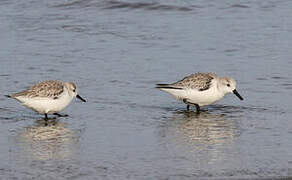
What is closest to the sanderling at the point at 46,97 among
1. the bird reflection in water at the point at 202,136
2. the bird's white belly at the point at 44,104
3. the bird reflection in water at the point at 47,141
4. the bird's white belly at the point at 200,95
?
the bird's white belly at the point at 44,104

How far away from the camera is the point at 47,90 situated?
10.7 meters

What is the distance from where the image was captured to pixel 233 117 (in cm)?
1078

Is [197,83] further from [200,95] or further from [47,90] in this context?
[47,90]

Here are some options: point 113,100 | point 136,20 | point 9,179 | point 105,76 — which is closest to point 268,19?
point 136,20

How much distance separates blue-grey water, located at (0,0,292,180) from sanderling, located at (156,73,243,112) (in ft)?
0.67

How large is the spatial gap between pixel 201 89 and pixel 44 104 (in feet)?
7.43

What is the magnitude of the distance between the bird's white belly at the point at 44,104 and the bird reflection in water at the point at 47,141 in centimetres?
Result: 16

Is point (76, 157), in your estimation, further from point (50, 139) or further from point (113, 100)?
point (113, 100)

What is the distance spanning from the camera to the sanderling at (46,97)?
34.6 feet

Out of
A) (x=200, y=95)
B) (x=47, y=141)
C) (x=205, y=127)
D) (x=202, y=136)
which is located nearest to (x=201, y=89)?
(x=200, y=95)

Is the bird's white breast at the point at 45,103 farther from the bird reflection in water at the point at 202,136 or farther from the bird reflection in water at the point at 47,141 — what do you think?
the bird reflection in water at the point at 202,136

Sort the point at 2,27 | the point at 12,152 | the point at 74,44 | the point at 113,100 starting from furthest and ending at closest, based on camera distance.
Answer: the point at 2,27 → the point at 74,44 → the point at 113,100 → the point at 12,152

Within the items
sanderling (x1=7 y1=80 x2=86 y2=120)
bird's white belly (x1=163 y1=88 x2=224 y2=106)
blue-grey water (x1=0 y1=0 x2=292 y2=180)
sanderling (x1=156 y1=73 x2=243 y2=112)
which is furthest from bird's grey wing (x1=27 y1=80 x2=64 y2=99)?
bird's white belly (x1=163 y1=88 x2=224 y2=106)

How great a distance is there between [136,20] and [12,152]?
393 inches
